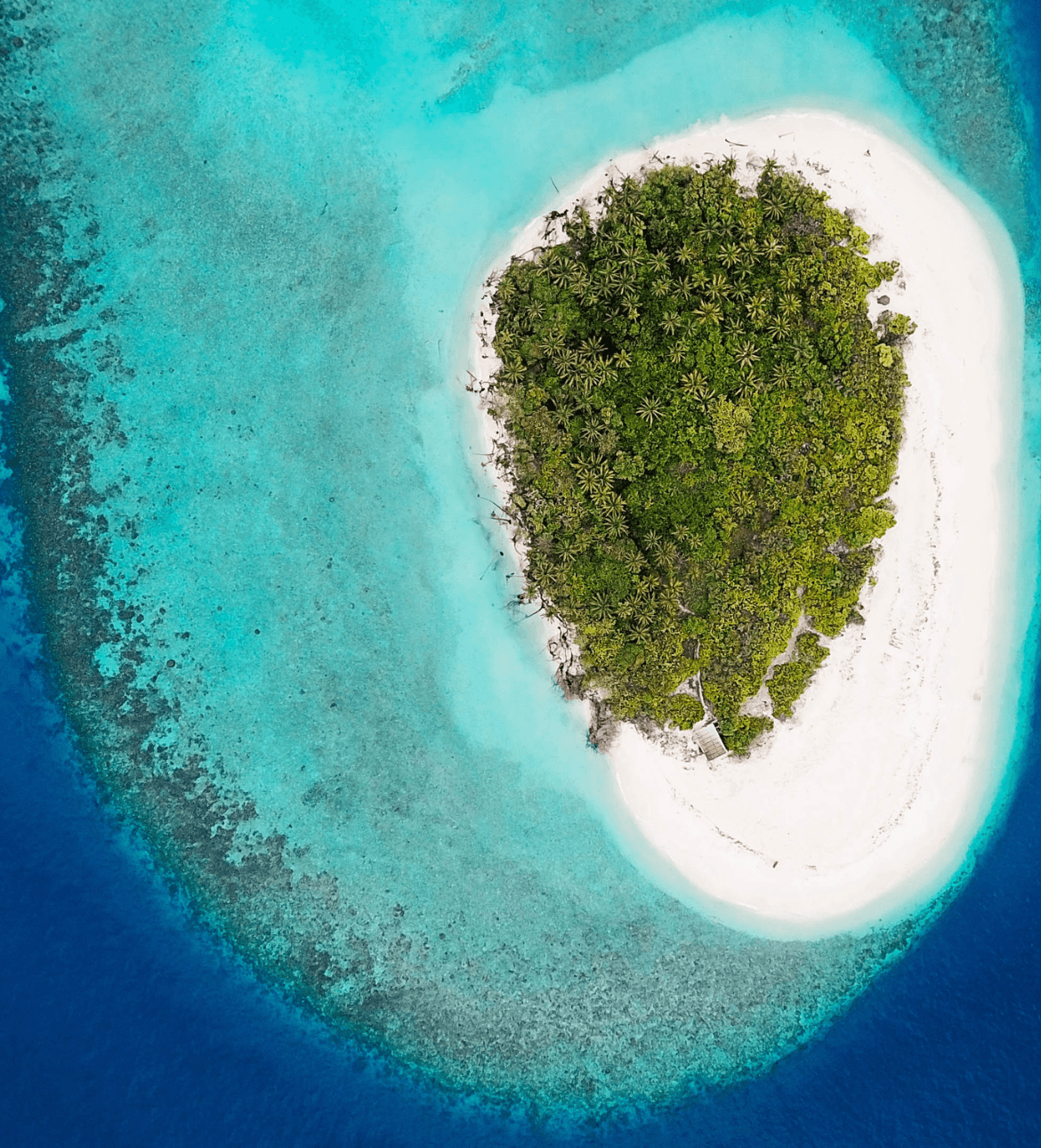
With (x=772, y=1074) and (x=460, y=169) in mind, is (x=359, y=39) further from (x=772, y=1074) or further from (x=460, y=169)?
(x=772, y=1074)

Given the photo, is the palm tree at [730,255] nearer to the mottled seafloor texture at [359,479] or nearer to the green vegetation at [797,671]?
the mottled seafloor texture at [359,479]

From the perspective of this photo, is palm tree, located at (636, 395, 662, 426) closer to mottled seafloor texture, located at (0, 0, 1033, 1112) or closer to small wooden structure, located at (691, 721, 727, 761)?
mottled seafloor texture, located at (0, 0, 1033, 1112)

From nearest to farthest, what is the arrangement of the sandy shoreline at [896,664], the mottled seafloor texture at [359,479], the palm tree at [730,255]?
the palm tree at [730,255] → the sandy shoreline at [896,664] → the mottled seafloor texture at [359,479]

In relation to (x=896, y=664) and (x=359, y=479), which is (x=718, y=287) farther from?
(x=896, y=664)

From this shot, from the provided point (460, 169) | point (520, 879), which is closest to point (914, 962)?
point (520, 879)

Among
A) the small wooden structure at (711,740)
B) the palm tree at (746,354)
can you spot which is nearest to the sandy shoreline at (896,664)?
the small wooden structure at (711,740)

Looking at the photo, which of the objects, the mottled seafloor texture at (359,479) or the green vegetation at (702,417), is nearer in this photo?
the green vegetation at (702,417)
